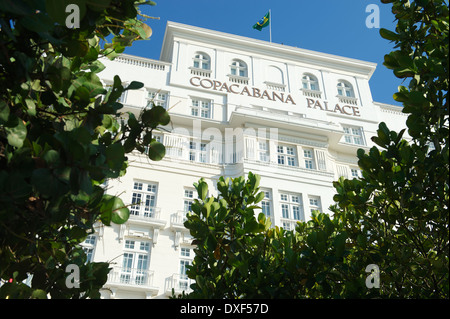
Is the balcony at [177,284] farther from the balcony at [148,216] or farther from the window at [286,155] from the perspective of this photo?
the window at [286,155]

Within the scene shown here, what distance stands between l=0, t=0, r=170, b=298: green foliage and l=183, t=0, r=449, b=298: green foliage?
6.78ft

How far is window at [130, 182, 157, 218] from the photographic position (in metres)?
18.6

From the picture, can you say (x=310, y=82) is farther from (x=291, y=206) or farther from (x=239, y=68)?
(x=291, y=206)

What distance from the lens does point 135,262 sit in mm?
17281

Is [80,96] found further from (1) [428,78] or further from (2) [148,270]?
(2) [148,270]

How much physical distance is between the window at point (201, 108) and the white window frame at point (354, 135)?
28.2 feet

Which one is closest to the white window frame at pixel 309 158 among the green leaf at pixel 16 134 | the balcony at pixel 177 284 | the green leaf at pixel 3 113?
the balcony at pixel 177 284

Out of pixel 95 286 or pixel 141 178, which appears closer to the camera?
pixel 95 286

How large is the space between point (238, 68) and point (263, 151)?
6.59 metres

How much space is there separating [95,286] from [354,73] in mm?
26558

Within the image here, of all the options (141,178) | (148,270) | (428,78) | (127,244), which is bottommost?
(428,78)

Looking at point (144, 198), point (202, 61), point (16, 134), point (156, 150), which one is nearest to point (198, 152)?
point (144, 198)
